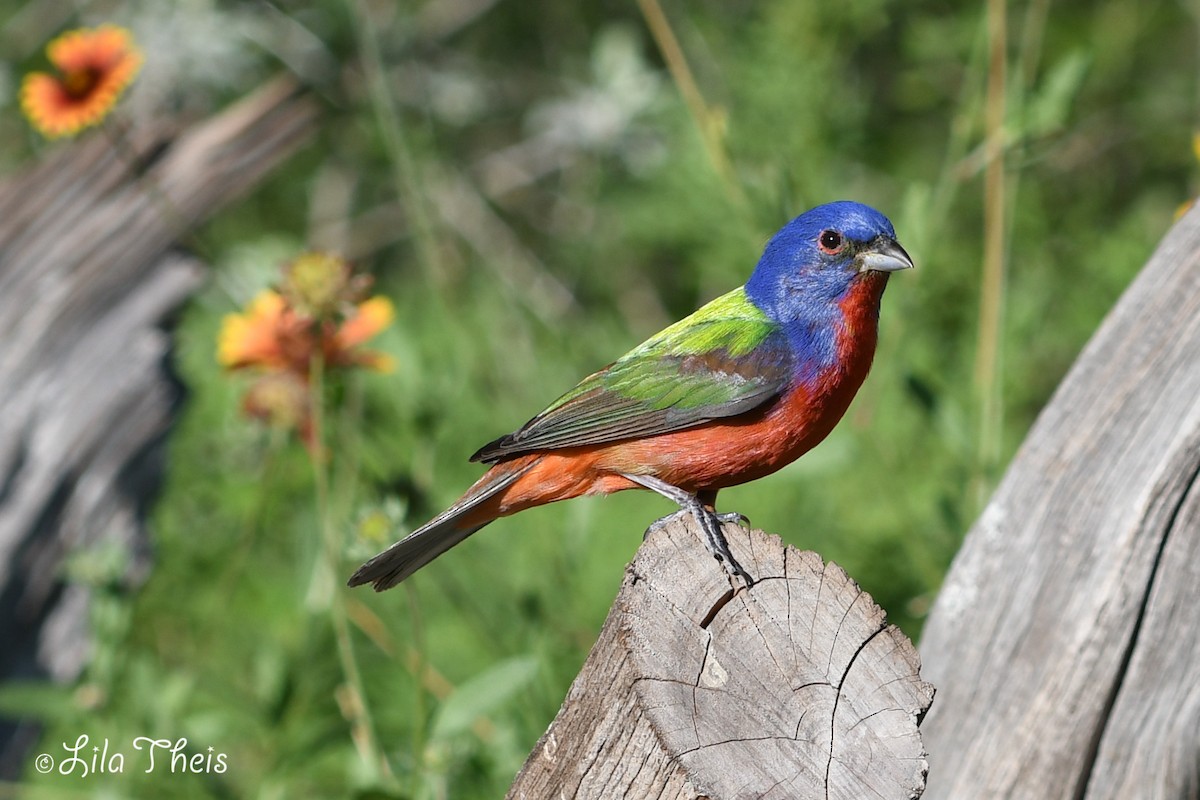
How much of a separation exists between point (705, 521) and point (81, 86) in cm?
238

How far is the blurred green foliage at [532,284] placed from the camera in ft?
12.0

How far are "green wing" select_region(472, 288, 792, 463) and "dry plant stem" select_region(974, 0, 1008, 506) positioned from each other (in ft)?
2.58

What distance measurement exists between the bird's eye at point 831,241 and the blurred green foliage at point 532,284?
0.44 m

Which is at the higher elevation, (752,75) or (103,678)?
(752,75)

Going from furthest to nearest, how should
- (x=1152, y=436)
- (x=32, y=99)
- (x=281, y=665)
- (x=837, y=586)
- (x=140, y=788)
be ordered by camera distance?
1. (x=140, y=788)
2. (x=32, y=99)
3. (x=281, y=665)
4. (x=1152, y=436)
5. (x=837, y=586)

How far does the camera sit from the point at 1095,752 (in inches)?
113

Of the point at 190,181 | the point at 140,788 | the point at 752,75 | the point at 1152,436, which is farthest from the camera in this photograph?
the point at 752,75

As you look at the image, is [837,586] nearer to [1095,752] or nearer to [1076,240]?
[1095,752]

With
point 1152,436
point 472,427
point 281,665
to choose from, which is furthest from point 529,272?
point 1152,436

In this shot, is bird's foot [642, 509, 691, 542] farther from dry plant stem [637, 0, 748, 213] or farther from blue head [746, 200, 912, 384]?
dry plant stem [637, 0, 748, 213]

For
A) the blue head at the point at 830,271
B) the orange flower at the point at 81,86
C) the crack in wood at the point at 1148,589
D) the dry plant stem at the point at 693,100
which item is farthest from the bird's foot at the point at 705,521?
the orange flower at the point at 81,86

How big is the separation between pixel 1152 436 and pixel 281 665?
217cm

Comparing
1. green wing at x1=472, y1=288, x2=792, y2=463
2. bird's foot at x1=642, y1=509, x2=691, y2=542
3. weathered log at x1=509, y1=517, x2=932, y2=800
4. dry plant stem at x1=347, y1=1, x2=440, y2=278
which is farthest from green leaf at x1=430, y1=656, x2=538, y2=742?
dry plant stem at x1=347, y1=1, x2=440, y2=278

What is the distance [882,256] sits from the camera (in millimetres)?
3123
